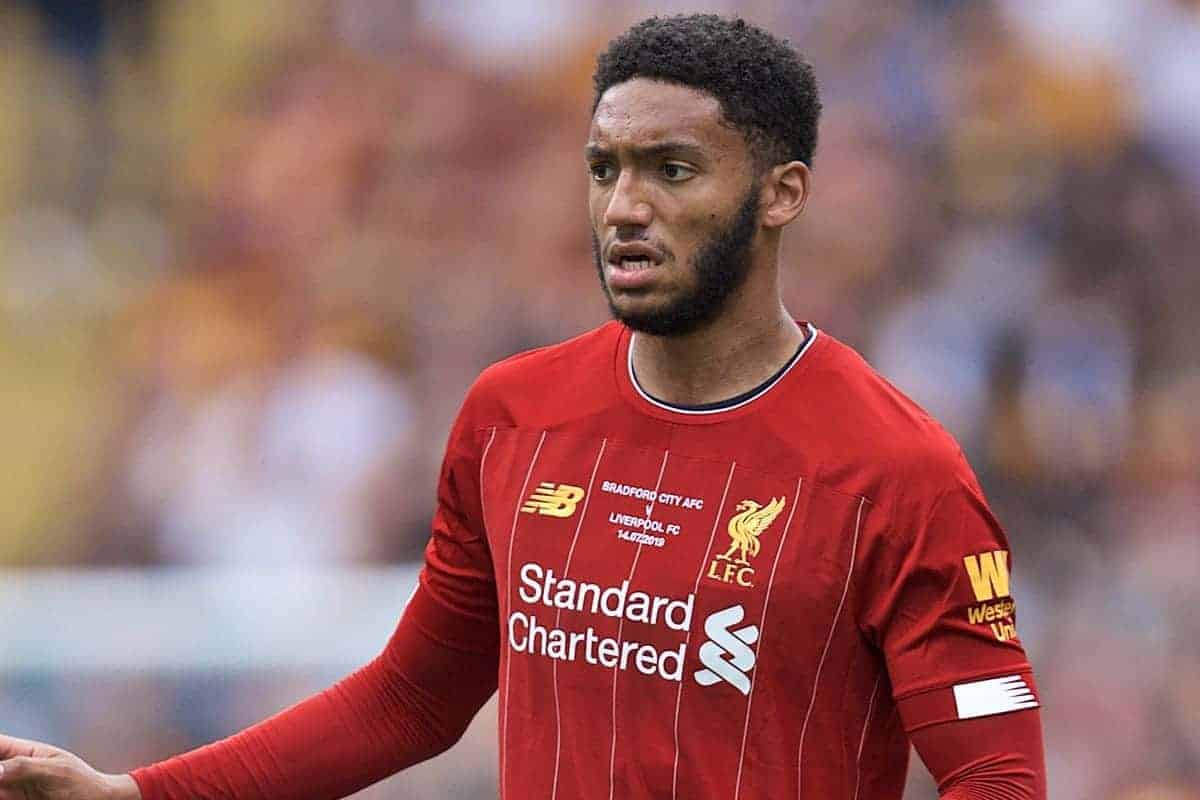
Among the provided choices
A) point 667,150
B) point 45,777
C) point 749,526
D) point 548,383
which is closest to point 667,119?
point 667,150

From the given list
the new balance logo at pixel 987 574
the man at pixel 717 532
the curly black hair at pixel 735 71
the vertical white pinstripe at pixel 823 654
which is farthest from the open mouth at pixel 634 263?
the new balance logo at pixel 987 574

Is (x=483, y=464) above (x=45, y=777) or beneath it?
above

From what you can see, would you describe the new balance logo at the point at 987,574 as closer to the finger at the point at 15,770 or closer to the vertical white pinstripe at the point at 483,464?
the vertical white pinstripe at the point at 483,464

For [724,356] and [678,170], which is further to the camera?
[724,356]

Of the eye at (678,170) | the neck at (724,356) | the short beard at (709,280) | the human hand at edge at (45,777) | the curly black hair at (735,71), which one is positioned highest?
the curly black hair at (735,71)

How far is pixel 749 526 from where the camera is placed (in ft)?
9.88

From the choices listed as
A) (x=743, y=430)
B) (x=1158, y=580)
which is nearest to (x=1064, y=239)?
(x=1158, y=580)

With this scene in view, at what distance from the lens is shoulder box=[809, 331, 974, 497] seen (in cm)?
295

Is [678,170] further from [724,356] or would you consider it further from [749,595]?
[749,595]

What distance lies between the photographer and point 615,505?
123 inches

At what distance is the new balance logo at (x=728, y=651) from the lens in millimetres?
2961

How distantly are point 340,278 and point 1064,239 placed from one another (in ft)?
9.42

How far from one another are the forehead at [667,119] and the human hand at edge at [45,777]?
50.6 inches

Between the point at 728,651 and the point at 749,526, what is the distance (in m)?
0.19
